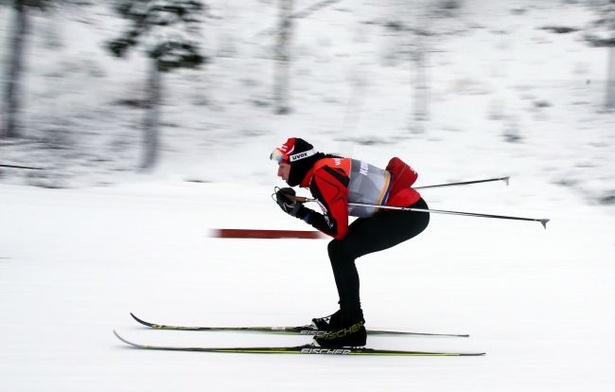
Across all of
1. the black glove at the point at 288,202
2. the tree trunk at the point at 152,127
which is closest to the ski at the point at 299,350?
the black glove at the point at 288,202

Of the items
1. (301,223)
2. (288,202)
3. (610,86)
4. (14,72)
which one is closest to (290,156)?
(288,202)

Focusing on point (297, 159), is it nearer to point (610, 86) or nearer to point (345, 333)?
point (345, 333)

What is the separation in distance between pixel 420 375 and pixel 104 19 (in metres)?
14.2

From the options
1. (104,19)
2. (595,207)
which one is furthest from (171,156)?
(595,207)

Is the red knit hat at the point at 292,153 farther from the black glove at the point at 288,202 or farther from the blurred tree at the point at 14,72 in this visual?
the blurred tree at the point at 14,72

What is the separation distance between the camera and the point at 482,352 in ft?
14.9

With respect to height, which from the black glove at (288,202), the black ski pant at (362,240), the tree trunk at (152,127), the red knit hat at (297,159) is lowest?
the tree trunk at (152,127)

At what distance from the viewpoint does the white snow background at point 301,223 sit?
4219 mm

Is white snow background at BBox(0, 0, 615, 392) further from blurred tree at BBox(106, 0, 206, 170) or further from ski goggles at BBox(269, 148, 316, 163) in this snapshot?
blurred tree at BBox(106, 0, 206, 170)

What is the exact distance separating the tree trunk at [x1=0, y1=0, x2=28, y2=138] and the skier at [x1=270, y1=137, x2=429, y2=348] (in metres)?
9.37

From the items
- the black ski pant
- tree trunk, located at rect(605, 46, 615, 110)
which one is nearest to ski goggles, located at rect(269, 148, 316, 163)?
the black ski pant

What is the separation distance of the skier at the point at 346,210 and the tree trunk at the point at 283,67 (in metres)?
9.64

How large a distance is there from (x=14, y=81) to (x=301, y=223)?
725cm

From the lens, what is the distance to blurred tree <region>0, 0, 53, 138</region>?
38.9ft
